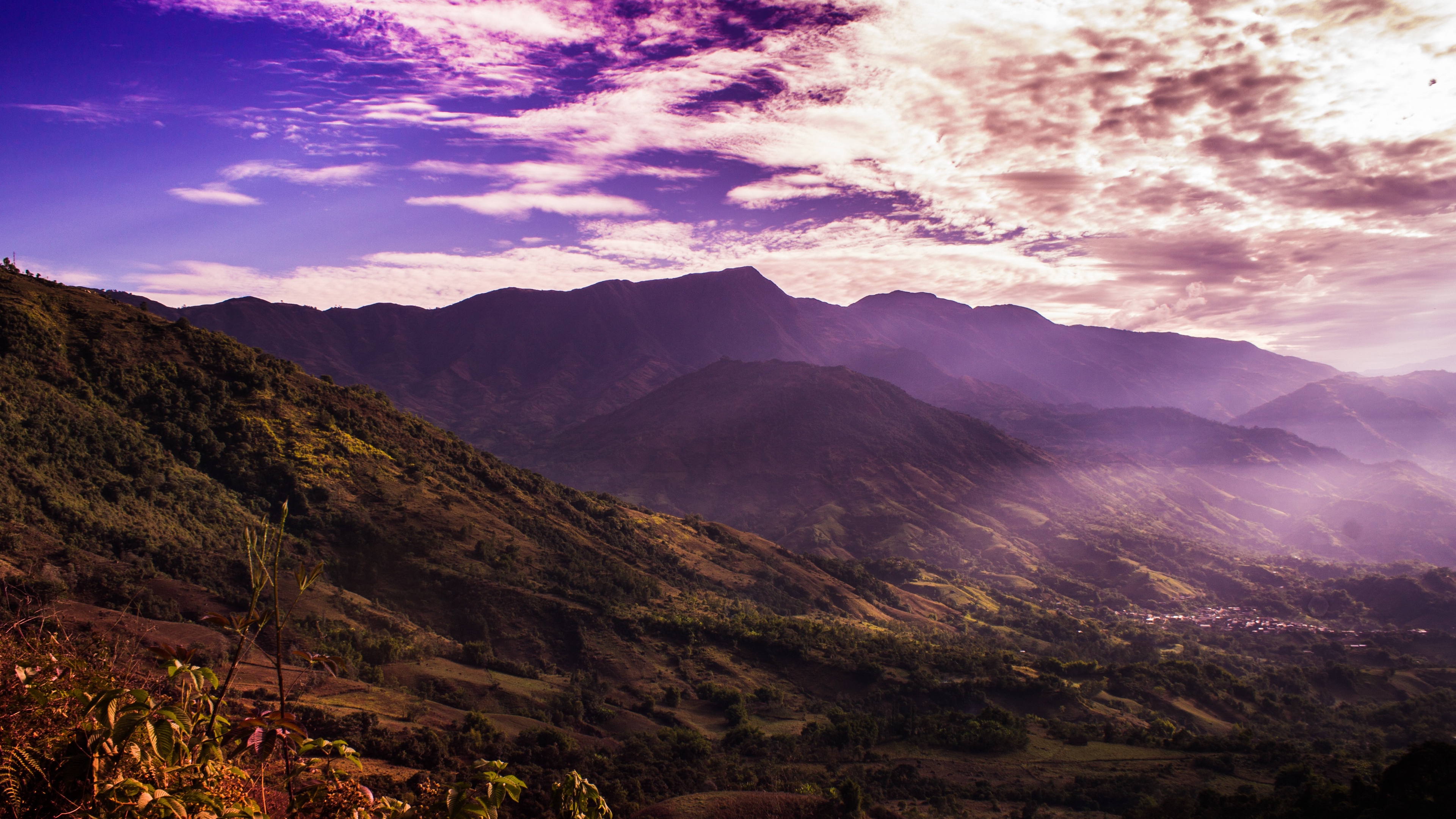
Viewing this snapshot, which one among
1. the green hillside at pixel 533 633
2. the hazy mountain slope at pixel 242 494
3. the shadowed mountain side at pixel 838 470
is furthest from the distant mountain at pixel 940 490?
the hazy mountain slope at pixel 242 494

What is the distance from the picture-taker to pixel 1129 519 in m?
151

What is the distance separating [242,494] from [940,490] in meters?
132

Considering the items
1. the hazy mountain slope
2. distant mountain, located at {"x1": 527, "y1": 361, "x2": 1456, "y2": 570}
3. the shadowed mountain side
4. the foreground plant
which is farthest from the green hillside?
distant mountain, located at {"x1": 527, "y1": 361, "x2": 1456, "y2": 570}

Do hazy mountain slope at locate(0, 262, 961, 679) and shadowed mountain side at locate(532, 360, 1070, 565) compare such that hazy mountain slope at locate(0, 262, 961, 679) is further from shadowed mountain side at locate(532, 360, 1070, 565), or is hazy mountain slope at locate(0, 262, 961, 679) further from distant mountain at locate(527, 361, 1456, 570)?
shadowed mountain side at locate(532, 360, 1070, 565)

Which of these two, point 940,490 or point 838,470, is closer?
point 940,490

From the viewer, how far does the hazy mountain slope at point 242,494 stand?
33.7m

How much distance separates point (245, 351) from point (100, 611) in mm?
36710

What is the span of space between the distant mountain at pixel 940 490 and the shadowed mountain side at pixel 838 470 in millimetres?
419

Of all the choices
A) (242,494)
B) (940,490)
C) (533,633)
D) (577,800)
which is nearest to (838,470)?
(940,490)

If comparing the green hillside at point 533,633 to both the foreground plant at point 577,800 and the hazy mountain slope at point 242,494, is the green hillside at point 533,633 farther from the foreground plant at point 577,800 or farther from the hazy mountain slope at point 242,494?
the foreground plant at point 577,800

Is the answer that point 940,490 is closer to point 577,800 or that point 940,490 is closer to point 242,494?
point 242,494

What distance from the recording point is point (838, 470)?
158 meters

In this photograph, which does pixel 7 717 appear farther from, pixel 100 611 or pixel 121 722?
pixel 100 611

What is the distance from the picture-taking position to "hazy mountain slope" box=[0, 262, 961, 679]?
111 ft
